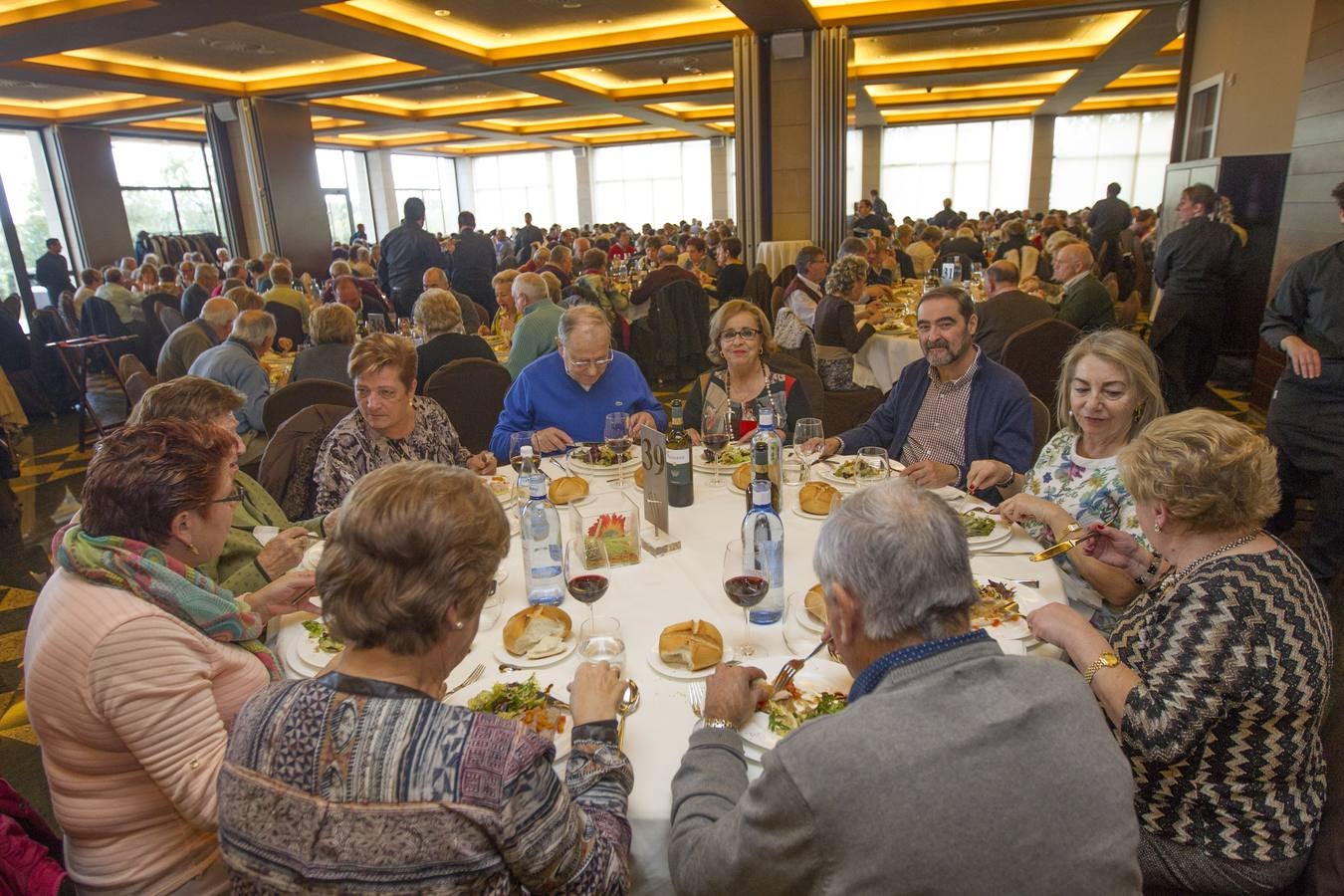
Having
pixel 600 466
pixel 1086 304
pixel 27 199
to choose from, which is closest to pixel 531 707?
pixel 600 466

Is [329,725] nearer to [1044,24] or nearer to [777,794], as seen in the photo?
[777,794]

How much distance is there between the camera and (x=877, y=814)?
87 cm

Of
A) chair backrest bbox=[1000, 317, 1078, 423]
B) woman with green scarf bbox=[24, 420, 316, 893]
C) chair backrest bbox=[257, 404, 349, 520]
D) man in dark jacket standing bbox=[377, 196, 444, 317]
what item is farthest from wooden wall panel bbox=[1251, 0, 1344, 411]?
man in dark jacket standing bbox=[377, 196, 444, 317]

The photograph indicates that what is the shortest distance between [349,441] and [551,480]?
0.67m

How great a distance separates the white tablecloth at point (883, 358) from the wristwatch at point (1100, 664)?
386 cm

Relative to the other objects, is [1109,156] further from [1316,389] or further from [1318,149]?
[1316,389]

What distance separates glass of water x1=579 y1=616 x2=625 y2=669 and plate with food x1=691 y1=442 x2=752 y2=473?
1.14m

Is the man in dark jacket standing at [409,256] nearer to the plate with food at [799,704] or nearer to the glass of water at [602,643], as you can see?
the glass of water at [602,643]

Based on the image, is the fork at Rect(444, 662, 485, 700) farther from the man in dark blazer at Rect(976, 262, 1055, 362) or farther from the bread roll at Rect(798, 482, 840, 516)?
the man in dark blazer at Rect(976, 262, 1055, 362)

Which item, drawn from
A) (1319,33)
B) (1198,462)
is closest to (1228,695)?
(1198,462)

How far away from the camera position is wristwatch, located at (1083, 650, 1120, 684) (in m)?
1.40

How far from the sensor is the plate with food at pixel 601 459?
8.71 feet

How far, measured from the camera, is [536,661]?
5.01 feet

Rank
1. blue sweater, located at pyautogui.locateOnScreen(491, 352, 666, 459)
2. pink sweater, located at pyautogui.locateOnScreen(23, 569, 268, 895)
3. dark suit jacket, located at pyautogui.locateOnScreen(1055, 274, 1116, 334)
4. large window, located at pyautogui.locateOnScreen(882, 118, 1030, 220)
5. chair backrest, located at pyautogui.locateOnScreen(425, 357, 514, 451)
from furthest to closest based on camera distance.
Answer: large window, located at pyautogui.locateOnScreen(882, 118, 1030, 220)
dark suit jacket, located at pyautogui.locateOnScreen(1055, 274, 1116, 334)
chair backrest, located at pyautogui.locateOnScreen(425, 357, 514, 451)
blue sweater, located at pyautogui.locateOnScreen(491, 352, 666, 459)
pink sweater, located at pyautogui.locateOnScreen(23, 569, 268, 895)
